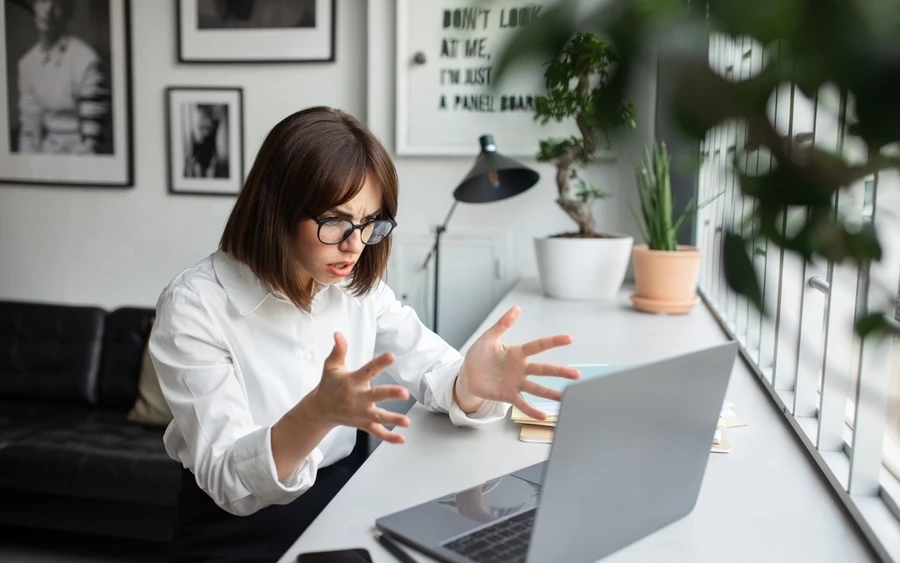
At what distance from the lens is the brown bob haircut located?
4.13 ft

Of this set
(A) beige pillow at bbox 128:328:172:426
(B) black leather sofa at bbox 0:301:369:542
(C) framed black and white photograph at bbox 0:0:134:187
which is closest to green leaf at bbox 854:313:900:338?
(B) black leather sofa at bbox 0:301:369:542

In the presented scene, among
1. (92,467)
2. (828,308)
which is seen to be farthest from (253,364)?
(92,467)

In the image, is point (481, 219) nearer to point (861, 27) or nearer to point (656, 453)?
point (656, 453)

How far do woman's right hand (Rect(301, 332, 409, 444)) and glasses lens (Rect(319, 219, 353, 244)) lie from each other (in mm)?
350

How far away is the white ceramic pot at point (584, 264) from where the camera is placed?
8.15 feet

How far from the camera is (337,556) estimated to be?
2.80 ft

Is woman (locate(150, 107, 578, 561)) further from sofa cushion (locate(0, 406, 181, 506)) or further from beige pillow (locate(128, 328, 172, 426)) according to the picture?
beige pillow (locate(128, 328, 172, 426))

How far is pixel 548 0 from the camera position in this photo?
36 centimetres

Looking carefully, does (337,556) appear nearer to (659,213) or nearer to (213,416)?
(213,416)

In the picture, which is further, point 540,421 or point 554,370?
point 540,421

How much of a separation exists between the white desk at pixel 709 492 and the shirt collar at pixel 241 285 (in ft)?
1.06

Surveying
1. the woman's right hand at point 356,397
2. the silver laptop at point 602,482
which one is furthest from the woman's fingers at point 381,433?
the silver laptop at point 602,482

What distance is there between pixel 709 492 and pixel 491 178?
1.66m

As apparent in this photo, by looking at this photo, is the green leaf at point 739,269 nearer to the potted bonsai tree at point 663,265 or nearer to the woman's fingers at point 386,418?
the woman's fingers at point 386,418
